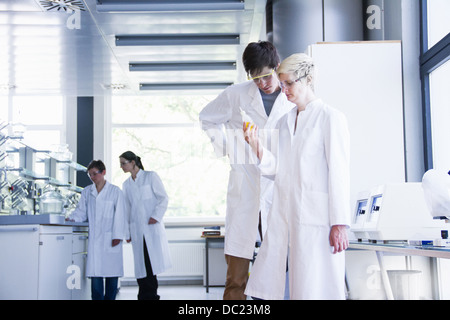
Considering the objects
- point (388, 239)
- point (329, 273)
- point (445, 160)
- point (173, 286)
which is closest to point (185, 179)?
point (173, 286)

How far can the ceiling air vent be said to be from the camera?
4.52 metres

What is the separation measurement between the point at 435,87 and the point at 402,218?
1.24 meters

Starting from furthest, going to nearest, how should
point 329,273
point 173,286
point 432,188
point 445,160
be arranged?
point 173,286 → point 445,160 → point 432,188 → point 329,273

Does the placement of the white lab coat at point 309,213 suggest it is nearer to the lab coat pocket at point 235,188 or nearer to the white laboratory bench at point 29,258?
the lab coat pocket at point 235,188

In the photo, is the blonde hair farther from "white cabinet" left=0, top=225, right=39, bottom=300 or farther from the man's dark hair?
"white cabinet" left=0, top=225, right=39, bottom=300

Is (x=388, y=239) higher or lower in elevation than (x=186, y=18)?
lower

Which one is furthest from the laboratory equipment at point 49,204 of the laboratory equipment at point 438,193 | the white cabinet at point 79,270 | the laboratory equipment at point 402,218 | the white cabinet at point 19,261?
the laboratory equipment at point 438,193

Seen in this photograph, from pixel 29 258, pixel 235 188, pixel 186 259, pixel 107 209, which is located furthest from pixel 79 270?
pixel 186 259

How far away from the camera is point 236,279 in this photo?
2209 millimetres

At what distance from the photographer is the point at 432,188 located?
229 cm

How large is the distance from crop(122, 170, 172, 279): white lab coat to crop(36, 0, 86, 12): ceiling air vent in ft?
5.00
